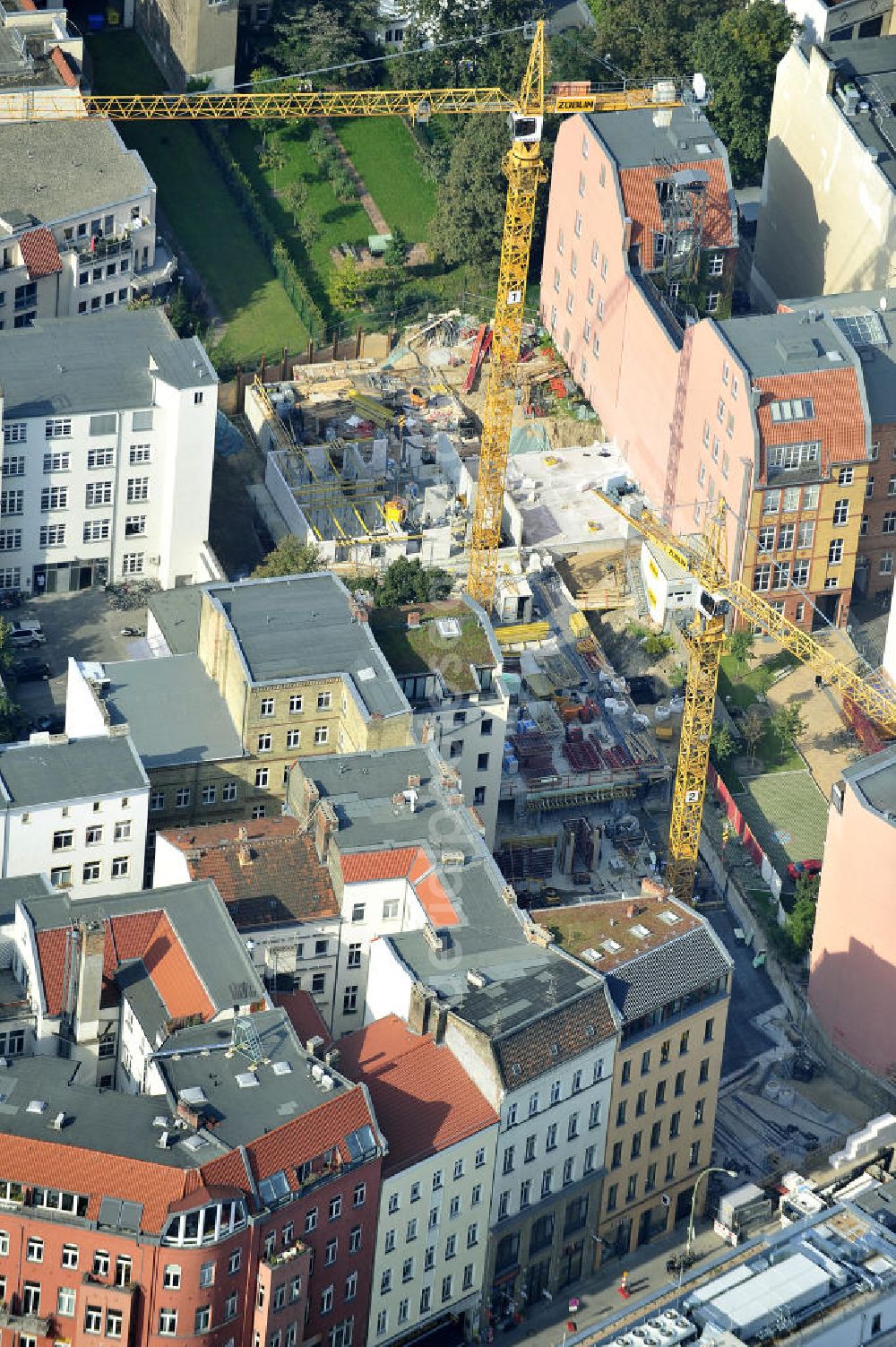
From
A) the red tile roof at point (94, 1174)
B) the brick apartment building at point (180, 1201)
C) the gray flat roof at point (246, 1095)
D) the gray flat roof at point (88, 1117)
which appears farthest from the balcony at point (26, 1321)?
the gray flat roof at point (246, 1095)

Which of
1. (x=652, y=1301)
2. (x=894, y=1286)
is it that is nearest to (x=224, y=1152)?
(x=652, y=1301)

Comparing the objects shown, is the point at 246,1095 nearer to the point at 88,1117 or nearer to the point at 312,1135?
the point at 312,1135

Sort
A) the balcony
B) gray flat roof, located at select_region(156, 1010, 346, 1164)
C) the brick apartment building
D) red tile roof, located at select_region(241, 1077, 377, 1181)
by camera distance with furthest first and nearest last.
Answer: gray flat roof, located at select_region(156, 1010, 346, 1164)
the balcony
red tile roof, located at select_region(241, 1077, 377, 1181)
the brick apartment building

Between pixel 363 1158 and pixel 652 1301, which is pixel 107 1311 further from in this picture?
pixel 652 1301

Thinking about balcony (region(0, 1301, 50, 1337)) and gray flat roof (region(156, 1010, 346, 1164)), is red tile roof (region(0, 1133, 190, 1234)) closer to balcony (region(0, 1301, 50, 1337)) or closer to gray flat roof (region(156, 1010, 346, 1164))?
gray flat roof (region(156, 1010, 346, 1164))

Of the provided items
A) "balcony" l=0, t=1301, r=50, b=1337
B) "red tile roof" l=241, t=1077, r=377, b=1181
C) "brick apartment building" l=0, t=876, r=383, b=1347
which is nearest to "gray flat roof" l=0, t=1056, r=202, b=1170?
"brick apartment building" l=0, t=876, r=383, b=1347

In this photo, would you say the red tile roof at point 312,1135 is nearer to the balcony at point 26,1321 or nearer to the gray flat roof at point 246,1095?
the gray flat roof at point 246,1095
